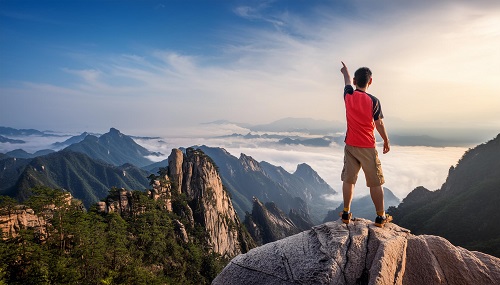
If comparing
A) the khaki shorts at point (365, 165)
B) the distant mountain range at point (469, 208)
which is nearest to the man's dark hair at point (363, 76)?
the khaki shorts at point (365, 165)

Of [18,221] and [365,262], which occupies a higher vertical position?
[365,262]

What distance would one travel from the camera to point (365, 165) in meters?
6.28

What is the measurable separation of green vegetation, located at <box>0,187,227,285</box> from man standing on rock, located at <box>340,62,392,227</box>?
20.6 meters

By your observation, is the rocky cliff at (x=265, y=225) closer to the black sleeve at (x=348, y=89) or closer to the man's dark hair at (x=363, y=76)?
the black sleeve at (x=348, y=89)

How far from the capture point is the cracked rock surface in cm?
485

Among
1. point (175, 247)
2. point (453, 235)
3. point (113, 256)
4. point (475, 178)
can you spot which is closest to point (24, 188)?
point (175, 247)

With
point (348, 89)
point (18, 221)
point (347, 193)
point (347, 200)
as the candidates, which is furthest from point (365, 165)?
point (18, 221)

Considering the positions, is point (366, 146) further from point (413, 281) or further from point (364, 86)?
point (413, 281)

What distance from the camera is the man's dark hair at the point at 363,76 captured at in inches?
252

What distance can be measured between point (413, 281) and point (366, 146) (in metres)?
2.69

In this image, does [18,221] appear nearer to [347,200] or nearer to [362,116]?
[347,200]

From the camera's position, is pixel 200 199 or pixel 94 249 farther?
pixel 200 199

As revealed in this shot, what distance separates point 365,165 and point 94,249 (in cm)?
3286

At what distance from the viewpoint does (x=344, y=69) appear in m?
7.03
